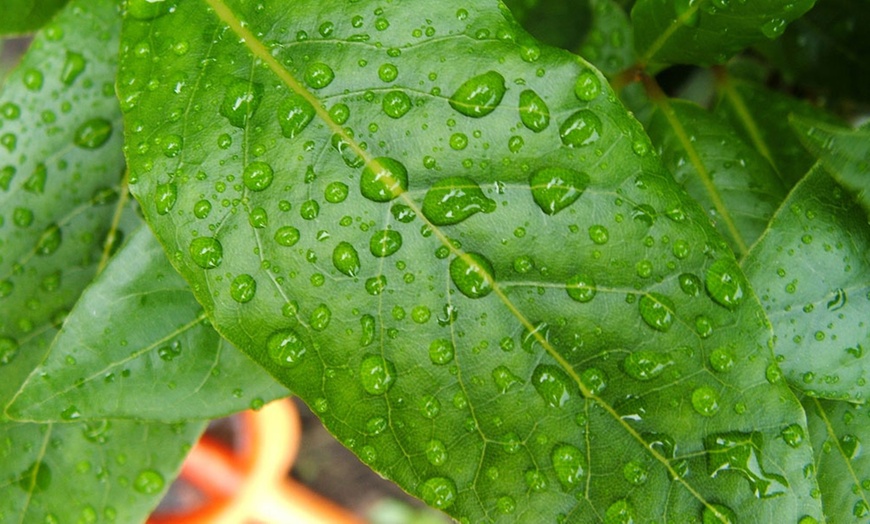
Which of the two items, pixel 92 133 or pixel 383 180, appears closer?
pixel 383 180

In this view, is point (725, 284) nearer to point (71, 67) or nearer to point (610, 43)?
point (610, 43)

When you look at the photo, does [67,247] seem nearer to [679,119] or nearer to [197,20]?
[197,20]

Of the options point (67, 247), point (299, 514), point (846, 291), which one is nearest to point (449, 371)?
point (846, 291)

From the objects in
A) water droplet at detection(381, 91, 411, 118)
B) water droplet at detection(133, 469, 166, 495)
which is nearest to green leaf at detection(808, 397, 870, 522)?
water droplet at detection(381, 91, 411, 118)

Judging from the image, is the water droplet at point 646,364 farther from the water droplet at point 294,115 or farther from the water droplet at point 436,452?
the water droplet at point 294,115

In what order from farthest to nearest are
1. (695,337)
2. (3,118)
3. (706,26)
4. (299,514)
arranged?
(299,514), (3,118), (706,26), (695,337)

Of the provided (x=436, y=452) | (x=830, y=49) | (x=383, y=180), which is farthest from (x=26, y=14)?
(x=830, y=49)

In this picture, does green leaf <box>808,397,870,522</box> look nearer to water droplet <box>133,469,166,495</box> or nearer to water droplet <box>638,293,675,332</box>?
water droplet <box>638,293,675,332</box>
